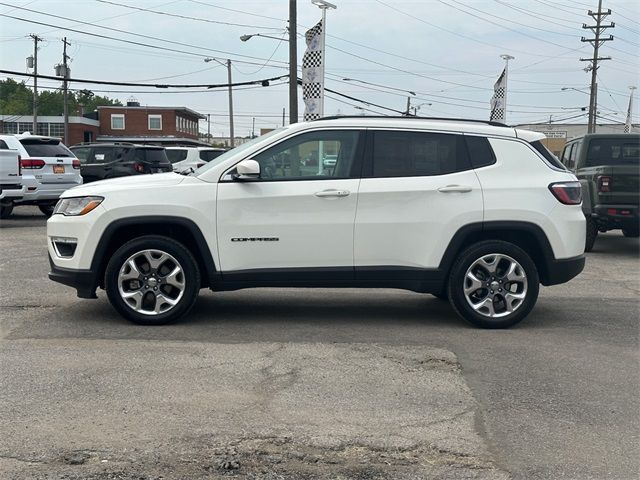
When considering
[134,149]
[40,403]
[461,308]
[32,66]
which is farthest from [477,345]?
[32,66]

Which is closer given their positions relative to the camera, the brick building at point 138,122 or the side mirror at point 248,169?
the side mirror at point 248,169

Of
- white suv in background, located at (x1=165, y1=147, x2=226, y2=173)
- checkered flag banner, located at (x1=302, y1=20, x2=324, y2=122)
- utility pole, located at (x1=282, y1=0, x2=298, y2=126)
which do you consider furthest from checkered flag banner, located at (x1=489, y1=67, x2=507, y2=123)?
white suv in background, located at (x1=165, y1=147, x2=226, y2=173)

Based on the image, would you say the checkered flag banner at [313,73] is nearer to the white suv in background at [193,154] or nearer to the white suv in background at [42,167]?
the white suv in background at [193,154]

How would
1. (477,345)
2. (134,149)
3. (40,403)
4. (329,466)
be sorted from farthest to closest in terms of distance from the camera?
1. (134,149)
2. (477,345)
3. (40,403)
4. (329,466)

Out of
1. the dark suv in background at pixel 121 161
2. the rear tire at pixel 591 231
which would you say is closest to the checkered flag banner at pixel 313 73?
the dark suv in background at pixel 121 161

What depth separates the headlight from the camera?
19.2 ft

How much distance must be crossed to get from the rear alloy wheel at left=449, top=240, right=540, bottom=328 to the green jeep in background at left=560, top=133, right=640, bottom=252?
528cm

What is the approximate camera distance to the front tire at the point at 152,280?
584cm

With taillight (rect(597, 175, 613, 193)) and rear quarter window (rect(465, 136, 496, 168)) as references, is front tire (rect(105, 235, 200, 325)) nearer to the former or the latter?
rear quarter window (rect(465, 136, 496, 168))

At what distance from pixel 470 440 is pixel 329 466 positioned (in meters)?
0.87

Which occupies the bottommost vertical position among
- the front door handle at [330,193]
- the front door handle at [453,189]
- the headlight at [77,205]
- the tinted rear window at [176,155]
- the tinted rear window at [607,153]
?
the headlight at [77,205]

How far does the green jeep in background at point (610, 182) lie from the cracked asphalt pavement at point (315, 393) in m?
3.90

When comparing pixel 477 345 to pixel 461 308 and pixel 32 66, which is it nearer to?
pixel 461 308

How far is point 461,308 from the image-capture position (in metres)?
6.05
